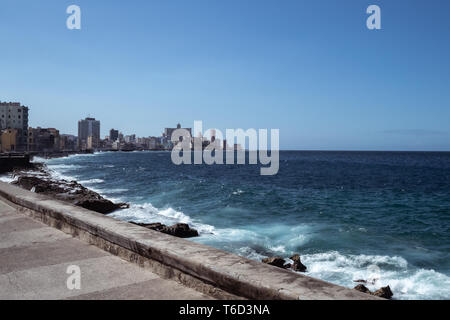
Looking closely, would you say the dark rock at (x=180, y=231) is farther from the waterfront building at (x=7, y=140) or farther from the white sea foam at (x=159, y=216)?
the waterfront building at (x=7, y=140)

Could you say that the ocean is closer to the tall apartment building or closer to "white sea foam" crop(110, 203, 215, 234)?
"white sea foam" crop(110, 203, 215, 234)

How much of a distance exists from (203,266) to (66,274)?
1.34m

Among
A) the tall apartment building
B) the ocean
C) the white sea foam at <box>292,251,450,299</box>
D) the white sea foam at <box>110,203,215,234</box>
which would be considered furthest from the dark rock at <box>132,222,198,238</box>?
the tall apartment building

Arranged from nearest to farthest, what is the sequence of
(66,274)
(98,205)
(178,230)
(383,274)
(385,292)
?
(66,274) → (385,292) → (383,274) → (178,230) → (98,205)

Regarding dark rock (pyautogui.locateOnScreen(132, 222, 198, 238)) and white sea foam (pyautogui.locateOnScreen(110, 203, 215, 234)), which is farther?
white sea foam (pyautogui.locateOnScreen(110, 203, 215, 234))

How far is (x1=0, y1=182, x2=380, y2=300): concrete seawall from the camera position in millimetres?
2406

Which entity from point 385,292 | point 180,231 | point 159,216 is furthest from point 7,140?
point 385,292

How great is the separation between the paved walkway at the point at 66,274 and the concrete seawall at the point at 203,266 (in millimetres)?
92

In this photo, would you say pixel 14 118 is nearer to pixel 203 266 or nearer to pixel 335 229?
pixel 335 229

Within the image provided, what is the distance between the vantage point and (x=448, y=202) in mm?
24375

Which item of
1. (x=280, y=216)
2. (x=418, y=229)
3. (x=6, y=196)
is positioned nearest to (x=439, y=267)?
(x=418, y=229)

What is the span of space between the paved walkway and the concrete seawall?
0.09 metres

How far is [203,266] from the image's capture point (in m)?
2.78
